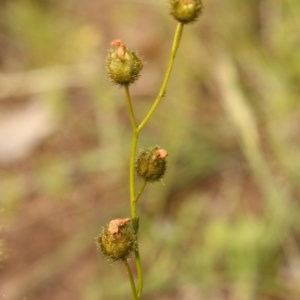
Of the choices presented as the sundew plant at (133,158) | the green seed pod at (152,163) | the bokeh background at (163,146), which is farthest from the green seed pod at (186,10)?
the bokeh background at (163,146)

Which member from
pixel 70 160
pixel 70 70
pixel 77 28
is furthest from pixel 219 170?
pixel 77 28

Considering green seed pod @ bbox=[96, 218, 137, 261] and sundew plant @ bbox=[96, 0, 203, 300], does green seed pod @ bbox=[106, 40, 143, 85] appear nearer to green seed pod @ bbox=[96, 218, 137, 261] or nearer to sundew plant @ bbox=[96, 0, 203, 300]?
sundew plant @ bbox=[96, 0, 203, 300]

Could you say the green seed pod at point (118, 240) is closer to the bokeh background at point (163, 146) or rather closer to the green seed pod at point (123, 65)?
the green seed pod at point (123, 65)

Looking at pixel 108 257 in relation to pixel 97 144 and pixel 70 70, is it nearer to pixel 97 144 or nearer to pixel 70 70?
pixel 97 144

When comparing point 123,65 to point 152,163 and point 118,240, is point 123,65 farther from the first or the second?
point 118,240

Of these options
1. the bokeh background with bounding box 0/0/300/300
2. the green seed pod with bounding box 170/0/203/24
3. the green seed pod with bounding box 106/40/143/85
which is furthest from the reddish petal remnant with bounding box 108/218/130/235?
the bokeh background with bounding box 0/0/300/300

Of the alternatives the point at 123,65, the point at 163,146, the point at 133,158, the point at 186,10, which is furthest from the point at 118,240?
the point at 163,146
